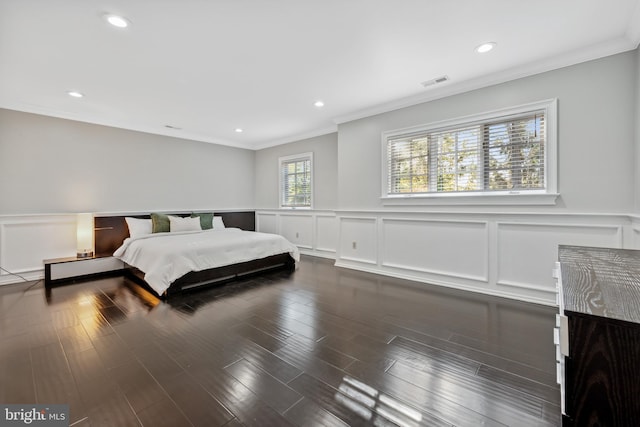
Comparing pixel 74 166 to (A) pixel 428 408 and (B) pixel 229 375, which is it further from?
(A) pixel 428 408

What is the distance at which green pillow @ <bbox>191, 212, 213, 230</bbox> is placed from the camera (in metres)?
5.27

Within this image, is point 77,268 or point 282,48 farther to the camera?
point 77,268

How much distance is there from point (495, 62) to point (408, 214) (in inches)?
78.6

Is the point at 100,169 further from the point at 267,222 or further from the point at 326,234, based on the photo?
the point at 326,234

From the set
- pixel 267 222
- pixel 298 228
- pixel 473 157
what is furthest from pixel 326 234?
pixel 473 157

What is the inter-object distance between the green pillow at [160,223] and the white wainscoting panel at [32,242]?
1055mm

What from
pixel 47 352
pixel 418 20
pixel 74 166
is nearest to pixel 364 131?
pixel 418 20

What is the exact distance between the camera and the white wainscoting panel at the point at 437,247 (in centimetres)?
328

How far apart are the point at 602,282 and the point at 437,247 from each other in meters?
2.54

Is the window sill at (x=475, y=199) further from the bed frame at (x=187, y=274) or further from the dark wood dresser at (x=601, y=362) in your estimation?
the dark wood dresser at (x=601, y=362)

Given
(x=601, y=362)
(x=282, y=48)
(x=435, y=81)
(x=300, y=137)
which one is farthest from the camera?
(x=300, y=137)

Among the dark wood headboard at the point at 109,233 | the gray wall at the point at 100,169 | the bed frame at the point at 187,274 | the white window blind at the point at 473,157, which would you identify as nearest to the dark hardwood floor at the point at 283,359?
the bed frame at the point at 187,274

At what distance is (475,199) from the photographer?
3.28 m

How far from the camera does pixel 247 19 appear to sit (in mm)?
2119
